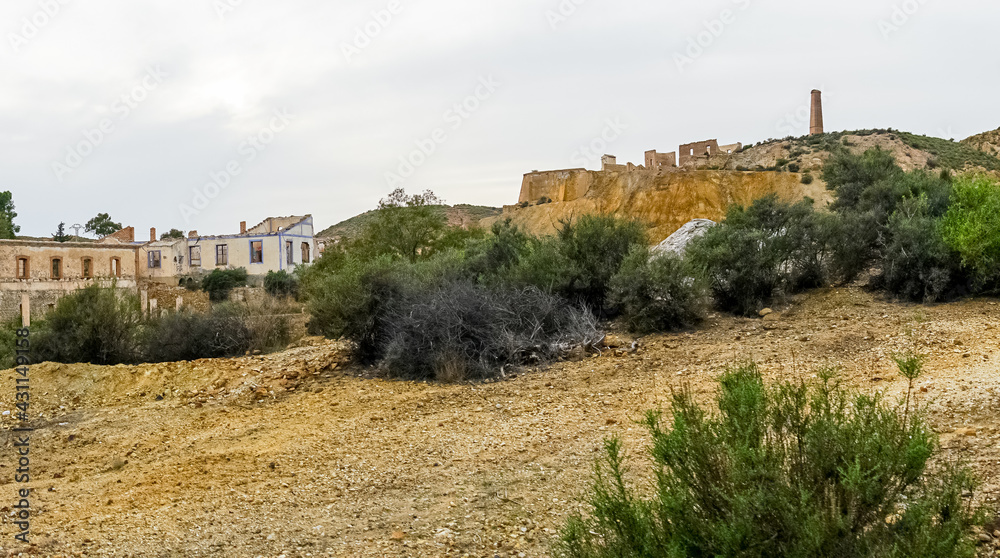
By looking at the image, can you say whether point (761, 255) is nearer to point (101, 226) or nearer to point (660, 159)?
point (660, 159)

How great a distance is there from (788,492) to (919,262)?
12.1 meters

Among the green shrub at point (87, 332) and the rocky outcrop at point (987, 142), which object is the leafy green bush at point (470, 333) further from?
the rocky outcrop at point (987, 142)

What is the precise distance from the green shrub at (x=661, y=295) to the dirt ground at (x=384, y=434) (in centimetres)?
51

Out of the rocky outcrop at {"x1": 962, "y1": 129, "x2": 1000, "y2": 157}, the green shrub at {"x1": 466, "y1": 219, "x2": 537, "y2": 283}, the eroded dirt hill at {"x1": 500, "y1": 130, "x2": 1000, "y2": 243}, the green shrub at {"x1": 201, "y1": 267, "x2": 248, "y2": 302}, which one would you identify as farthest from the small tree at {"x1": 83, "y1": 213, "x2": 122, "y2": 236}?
the rocky outcrop at {"x1": 962, "y1": 129, "x2": 1000, "y2": 157}

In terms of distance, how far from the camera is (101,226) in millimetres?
64875

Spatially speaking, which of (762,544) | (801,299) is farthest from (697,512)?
(801,299)

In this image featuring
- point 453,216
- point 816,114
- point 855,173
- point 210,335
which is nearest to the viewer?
point 210,335

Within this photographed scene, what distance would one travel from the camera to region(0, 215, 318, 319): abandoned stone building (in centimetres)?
3272

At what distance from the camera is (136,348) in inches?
636

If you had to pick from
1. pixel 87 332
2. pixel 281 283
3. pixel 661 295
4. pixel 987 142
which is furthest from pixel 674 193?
pixel 87 332

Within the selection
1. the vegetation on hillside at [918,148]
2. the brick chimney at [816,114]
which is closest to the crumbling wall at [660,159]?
the vegetation on hillside at [918,148]

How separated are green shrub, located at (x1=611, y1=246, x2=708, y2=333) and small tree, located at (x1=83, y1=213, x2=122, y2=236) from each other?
207 ft

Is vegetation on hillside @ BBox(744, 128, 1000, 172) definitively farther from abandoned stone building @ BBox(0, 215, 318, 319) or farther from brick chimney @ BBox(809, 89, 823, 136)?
abandoned stone building @ BBox(0, 215, 318, 319)

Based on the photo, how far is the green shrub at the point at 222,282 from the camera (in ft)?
131
